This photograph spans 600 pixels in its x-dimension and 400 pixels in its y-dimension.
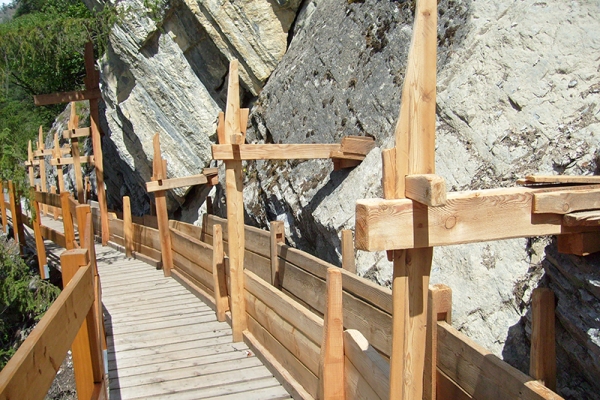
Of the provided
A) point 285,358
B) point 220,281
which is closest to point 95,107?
point 220,281

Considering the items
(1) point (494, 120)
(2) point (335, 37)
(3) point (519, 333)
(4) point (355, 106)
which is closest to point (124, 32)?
(2) point (335, 37)

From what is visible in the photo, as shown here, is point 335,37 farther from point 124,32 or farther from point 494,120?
point 124,32

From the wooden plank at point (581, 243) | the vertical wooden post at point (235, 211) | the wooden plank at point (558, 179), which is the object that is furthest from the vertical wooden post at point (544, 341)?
the vertical wooden post at point (235, 211)

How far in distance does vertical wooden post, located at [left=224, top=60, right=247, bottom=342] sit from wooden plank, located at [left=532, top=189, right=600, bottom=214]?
13.1 feet

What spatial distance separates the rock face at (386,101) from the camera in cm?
489

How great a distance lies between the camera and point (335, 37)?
877cm

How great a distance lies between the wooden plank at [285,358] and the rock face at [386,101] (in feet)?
4.08

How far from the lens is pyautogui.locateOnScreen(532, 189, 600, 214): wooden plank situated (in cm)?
269

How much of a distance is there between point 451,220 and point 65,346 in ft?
5.97

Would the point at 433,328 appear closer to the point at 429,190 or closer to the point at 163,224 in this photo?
the point at 429,190

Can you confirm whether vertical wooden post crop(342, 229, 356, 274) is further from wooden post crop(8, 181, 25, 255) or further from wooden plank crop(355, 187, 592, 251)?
wooden post crop(8, 181, 25, 255)

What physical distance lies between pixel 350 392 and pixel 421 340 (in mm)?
1308

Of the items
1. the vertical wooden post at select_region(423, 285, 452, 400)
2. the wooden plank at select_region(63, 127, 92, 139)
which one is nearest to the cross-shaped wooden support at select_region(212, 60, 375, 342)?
the vertical wooden post at select_region(423, 285, 452, 400)

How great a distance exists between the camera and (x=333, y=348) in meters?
3.84
